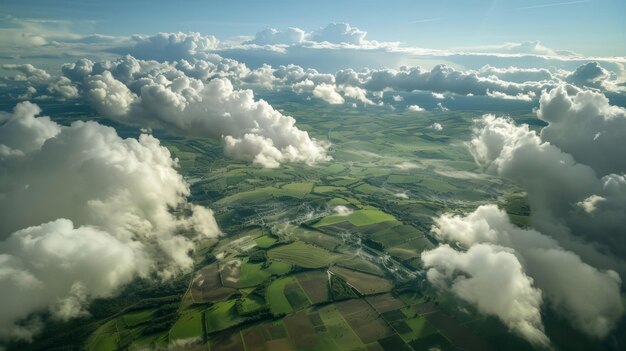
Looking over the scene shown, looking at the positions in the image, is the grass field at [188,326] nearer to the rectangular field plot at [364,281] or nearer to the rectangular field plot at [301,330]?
the rectangular field plot at [301,330]

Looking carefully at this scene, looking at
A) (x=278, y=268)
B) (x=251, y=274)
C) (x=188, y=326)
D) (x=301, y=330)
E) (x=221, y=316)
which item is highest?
(x=301, y=330)

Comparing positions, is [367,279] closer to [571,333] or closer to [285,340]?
[285,340]

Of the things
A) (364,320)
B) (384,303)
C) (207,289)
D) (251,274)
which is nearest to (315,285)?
(364,320)

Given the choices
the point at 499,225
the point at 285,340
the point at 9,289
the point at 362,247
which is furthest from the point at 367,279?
the point at 9,289

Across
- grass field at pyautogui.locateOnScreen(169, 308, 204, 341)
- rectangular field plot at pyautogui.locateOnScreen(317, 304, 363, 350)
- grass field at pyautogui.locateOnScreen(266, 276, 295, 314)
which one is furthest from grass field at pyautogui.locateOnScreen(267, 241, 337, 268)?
grass field at pyautogui.locateOnScreen(169, 308, 204, 341)

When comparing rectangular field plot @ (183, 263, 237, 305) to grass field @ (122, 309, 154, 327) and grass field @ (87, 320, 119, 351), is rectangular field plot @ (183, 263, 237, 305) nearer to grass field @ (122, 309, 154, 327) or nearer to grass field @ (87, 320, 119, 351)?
grass field @ (122, 309, 154, 327)

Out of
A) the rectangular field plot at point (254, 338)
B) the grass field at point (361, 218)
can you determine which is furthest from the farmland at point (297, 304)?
the grass field at point (361, 218)

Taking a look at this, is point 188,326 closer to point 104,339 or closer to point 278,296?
→ point 104,339

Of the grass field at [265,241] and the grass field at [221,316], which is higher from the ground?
the grass field at [221,316]
